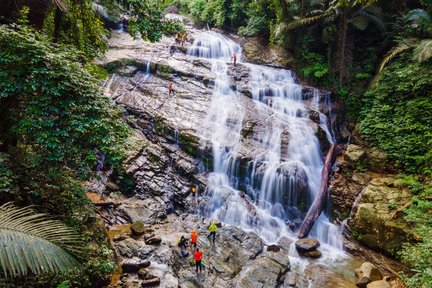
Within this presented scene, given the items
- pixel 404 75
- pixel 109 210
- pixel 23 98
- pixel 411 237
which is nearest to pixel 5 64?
pixel 23 98

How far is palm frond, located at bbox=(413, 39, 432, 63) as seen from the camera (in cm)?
1123

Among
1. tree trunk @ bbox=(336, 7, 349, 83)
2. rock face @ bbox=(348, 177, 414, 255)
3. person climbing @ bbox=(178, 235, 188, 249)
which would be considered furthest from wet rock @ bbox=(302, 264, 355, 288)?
tree trunk @ bbox=(336, 7, 349, 83)

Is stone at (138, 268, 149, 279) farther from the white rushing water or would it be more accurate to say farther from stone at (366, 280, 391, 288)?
stone at (366, 280, 391, 288)

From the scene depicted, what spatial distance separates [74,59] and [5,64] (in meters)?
1.34

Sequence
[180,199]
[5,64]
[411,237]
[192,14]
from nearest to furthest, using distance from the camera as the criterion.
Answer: [5,64] < [411,237] < [180,199] < [192,14]

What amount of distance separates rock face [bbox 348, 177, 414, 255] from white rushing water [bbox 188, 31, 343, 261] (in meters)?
1.10

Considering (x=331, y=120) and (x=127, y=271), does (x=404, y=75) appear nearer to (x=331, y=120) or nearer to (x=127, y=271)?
(x=331, y=120)

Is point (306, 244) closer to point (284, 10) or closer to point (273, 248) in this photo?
point (273, 248)

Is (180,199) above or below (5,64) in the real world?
below

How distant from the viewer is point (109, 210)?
11.2m

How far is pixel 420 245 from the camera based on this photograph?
7.45 meters

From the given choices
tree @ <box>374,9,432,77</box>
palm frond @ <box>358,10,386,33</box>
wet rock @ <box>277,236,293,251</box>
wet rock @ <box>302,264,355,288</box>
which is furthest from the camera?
palm frond @ <box>358,10,386,33</box>

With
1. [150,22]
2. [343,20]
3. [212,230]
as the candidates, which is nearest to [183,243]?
[212,230]

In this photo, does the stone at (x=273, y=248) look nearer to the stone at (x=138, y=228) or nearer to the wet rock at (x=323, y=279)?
the wet rock at (x=323, y=279)
